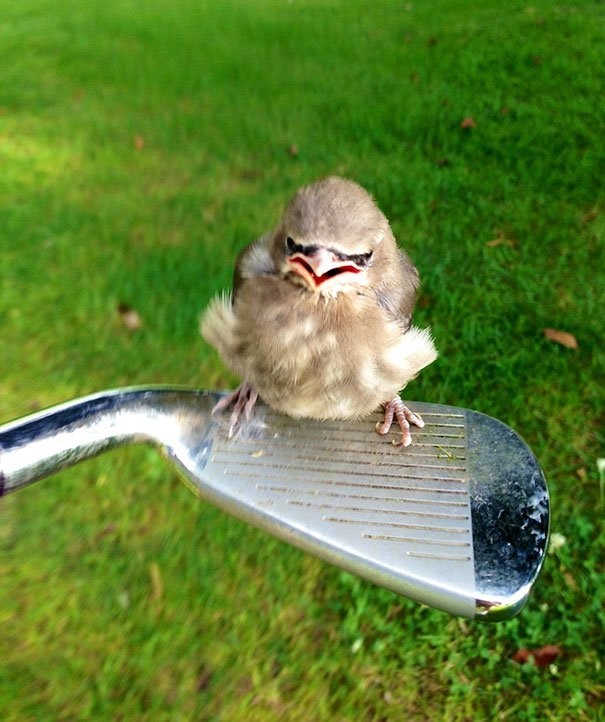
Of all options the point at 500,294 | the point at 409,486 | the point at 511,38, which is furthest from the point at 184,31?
the point at 409,486

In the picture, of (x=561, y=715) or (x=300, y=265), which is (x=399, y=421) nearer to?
(x=300, y=265)

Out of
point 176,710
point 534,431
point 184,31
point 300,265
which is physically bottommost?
point 176,710

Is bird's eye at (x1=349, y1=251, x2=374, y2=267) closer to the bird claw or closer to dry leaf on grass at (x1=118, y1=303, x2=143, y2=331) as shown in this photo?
the bird claw

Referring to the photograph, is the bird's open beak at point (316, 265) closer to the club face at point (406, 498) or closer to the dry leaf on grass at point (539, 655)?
the club face at point (406, 498)

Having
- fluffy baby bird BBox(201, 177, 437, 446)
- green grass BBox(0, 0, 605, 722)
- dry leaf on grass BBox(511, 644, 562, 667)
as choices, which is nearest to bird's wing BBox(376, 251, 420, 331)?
fluffy baby bird BBox(201, 177, 437, 446)

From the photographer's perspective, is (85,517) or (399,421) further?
(85,517)
